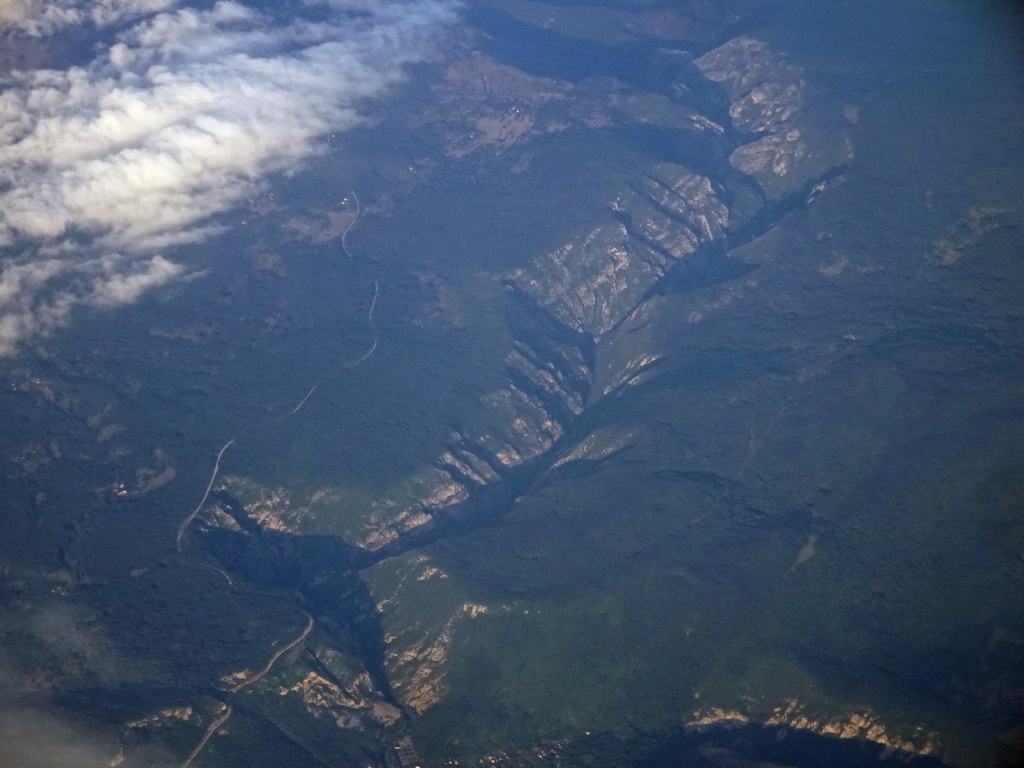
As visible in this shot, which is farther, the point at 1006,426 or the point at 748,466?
the point at 748,466

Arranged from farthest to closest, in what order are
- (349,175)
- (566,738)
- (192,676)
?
(349,175)
(192,676)
(566,738)

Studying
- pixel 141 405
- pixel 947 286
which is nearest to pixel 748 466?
pixel 947 286

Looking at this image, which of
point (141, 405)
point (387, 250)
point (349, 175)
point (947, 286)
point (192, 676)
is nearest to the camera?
point (192, 676)

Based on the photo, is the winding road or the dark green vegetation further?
the winding road

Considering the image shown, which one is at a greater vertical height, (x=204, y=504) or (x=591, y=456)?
(x=591, y=456)

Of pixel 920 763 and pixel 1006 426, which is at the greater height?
pixel 1006 426

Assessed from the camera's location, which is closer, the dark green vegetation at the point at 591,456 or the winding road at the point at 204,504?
the dark green vegetation at the point at 591,456

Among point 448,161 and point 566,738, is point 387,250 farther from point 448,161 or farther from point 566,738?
point 566,738

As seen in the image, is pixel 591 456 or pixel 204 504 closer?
pixel 204 504
